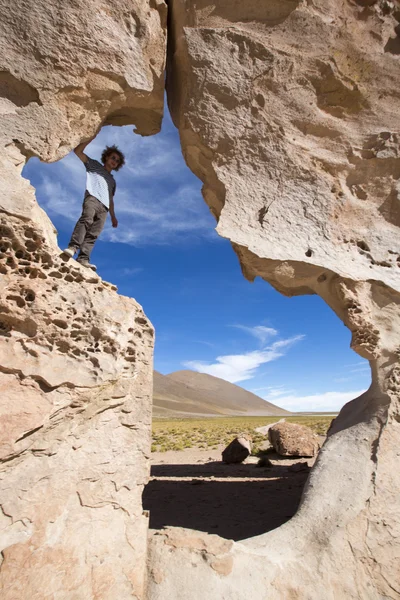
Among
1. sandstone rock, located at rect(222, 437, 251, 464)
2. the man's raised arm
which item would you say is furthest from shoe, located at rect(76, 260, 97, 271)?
sandstone rock, located at rect(222, 437, 251, 464)

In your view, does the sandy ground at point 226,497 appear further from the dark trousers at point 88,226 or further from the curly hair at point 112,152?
the curly hair at point 112,152

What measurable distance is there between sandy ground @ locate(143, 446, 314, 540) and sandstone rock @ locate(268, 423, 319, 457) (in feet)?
3.37

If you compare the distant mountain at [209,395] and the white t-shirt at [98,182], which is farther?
the distant mountain at [209,395]

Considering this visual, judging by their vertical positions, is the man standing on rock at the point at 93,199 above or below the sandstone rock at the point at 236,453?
above

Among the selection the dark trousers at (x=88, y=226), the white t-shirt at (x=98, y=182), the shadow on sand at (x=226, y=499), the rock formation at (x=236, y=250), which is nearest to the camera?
the rock formation at (x=236, y=250)

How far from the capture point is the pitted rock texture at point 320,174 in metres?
3.46

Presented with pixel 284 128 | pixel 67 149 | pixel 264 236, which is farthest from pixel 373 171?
pixel 67 149

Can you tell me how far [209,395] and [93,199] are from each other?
12560 centimetres

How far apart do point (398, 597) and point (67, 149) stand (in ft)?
15.1

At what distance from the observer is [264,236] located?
4.07 m

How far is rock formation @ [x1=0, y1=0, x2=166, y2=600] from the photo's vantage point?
2500 mm

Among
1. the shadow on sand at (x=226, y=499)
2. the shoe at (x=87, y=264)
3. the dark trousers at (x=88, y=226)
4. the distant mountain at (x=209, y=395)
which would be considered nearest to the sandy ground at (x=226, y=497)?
the shadow on sand at (x=226, y=499)

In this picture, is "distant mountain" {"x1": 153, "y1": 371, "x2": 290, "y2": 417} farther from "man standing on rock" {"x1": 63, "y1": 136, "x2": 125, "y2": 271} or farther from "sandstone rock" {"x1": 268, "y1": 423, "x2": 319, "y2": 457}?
"man standing on rock" {"x1": 63, "y1": 136, "x2": 125, "y2": 271}

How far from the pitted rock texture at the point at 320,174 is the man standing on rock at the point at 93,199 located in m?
0.96
